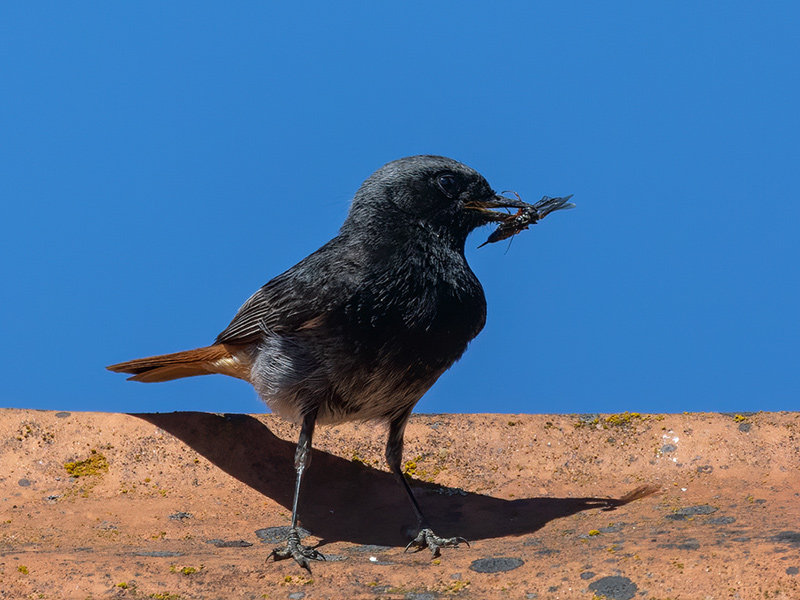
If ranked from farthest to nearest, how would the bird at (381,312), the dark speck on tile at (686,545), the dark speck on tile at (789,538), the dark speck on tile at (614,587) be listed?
the bird at (381,312) → the dark speck on tile at (686,545) → the dark speck on tile at (789,538) → the dark speck on tile at (614,587)

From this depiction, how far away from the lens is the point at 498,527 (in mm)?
4762

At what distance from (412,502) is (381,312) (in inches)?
44.2

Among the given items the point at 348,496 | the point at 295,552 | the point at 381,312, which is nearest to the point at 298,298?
the point at 381,312

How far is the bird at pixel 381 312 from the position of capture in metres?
4.43

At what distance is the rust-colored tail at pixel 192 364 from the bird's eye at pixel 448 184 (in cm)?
143

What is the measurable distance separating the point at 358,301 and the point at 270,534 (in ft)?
4.37

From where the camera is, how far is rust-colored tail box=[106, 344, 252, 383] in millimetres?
5234

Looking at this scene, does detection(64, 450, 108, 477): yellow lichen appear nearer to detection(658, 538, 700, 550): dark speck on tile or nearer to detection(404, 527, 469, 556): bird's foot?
detection(404, 527, 469, 556): bird's foot

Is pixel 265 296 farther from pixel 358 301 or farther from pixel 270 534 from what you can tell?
pixel 270 534

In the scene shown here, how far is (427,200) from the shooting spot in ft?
15.6

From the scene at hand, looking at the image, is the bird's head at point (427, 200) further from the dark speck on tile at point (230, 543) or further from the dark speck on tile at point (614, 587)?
the dark speck on tile at point (614, 587)

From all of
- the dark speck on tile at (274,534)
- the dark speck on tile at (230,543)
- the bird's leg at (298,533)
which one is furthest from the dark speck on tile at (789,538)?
the dark speck on tile at (230,543)

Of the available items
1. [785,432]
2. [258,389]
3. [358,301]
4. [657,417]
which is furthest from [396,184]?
[785,432]

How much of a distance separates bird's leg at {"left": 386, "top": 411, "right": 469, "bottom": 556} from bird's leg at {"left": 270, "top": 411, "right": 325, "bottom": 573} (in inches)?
20.5
